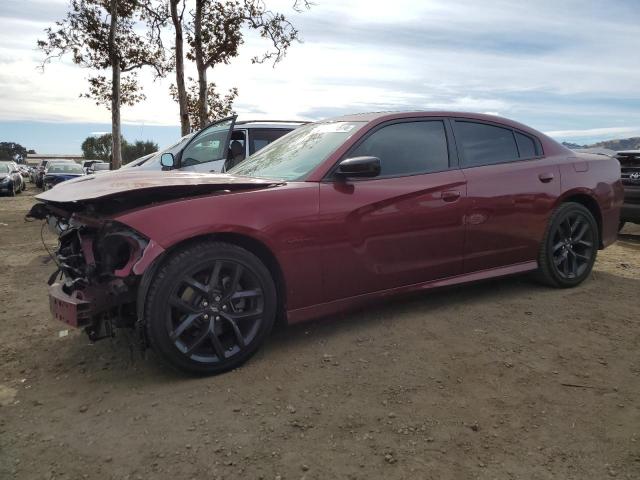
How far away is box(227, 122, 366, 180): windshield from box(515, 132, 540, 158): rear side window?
5.25 feet

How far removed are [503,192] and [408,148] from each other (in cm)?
91

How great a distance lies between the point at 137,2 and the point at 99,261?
13854 mm

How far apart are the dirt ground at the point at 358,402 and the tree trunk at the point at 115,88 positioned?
544 inches

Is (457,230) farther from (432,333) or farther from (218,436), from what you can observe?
(218,436)

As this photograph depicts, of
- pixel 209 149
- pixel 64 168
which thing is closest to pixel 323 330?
pixel 209 149

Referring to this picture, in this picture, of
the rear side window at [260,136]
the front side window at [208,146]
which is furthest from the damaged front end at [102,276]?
the rear side window at [260,136]

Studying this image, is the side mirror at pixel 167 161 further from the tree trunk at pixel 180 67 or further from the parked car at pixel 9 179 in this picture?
the parked car at pixel 9 179

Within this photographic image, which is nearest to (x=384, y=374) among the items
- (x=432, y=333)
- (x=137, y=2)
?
(x=432, y=333)

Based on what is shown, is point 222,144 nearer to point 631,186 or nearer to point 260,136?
point 260,136

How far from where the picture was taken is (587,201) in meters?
4.96

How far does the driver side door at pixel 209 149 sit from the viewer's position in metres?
7.15

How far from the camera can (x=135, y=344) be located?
3664 mm

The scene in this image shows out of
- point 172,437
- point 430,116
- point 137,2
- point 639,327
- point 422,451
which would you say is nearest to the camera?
point 422,451

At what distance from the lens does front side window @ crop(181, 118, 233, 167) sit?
23.6 feet
